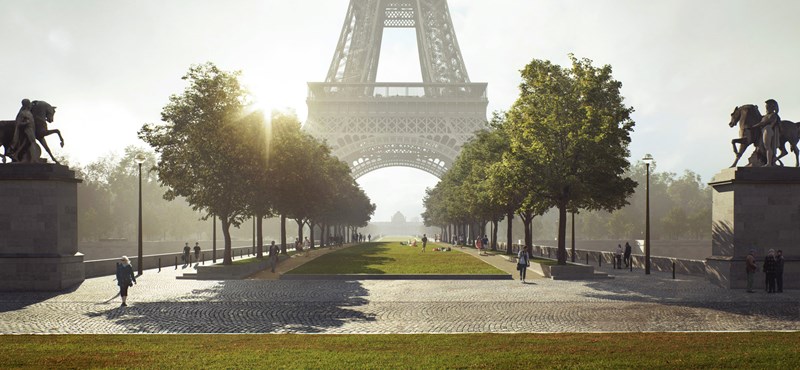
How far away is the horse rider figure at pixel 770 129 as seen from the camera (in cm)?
2766

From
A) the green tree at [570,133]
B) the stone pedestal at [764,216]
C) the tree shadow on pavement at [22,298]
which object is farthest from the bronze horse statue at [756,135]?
the tree shadow on pavement at [22,298]

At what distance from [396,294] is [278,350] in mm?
12063

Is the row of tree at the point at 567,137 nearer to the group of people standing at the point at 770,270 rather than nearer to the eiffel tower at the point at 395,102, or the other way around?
the group of people standing at the point at 770,270

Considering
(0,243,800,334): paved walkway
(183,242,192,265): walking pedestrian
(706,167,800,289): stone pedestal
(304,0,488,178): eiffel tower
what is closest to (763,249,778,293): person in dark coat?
(0,243,800,334): paved walkway

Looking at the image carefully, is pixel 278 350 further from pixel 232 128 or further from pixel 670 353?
pixel 232 128

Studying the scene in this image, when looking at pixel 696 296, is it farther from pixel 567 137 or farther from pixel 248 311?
pixel 248 311

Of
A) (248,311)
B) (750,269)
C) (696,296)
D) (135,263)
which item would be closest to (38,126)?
(248,311)

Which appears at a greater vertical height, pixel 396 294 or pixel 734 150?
pixel 734 150

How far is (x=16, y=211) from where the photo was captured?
27.1m

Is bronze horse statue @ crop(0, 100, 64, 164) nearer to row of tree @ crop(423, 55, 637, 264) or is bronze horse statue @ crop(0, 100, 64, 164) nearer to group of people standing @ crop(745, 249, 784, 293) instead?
row of tree @ crop(423, 55, 637, 264)

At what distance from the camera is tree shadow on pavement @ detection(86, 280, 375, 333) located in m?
17.5

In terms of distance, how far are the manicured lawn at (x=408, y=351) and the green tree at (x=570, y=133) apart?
1802 centimetres

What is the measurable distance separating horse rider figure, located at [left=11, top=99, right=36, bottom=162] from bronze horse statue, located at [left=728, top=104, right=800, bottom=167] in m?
28.8

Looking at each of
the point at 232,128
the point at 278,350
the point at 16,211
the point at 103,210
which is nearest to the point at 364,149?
the point at 103,210
